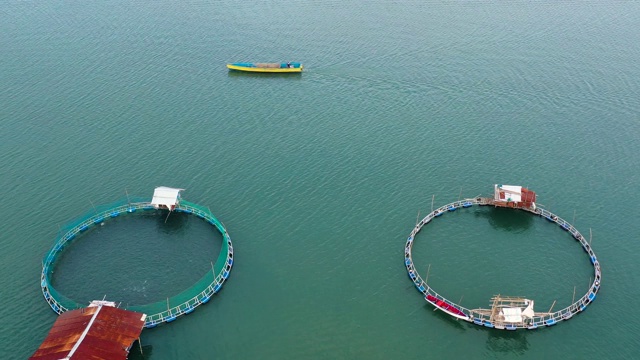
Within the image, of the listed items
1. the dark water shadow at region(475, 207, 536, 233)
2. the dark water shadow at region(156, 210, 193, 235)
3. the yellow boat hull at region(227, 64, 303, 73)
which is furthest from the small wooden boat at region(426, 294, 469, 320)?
the yellow boat hull at region(227, 64, 303, 73)

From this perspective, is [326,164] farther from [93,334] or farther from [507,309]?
[93,334]

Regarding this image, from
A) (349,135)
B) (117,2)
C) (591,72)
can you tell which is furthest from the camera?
(117,2)

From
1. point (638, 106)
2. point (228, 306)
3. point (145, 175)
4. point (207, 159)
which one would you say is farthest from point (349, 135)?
point (638, 106)

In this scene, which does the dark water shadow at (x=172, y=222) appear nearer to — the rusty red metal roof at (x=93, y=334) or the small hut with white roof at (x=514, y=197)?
the rusty red metal roof at (x=93, y=334)

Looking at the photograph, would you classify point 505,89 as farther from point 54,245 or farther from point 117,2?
point 117,2

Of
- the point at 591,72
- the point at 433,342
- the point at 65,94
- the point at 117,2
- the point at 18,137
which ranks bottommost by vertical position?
the point at 433,342

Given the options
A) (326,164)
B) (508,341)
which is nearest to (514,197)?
(508,341)
